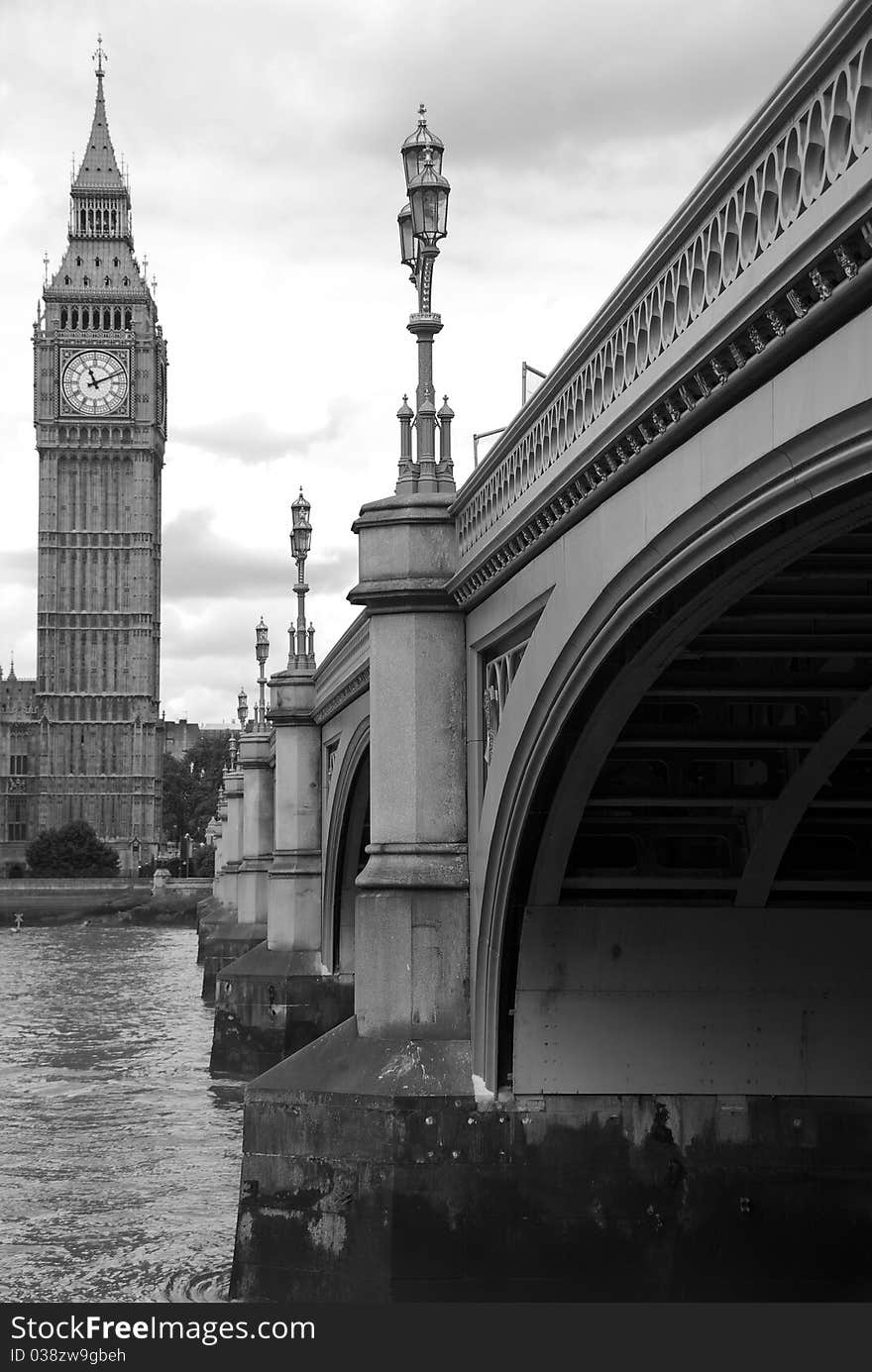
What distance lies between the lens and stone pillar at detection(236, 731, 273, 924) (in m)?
41.6

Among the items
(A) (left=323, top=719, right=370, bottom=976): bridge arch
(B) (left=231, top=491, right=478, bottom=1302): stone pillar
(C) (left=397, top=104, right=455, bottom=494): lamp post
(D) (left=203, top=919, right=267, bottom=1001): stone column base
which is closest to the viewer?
(B) (left=231, top=491, right=478, bottom=1302): stone pillar

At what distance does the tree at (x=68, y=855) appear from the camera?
12231 cm

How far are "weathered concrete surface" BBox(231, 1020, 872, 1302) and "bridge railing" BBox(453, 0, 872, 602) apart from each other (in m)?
3.84

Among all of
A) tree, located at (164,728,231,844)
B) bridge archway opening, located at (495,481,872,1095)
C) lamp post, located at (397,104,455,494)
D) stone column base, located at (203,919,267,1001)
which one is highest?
tree, located at (164,728,231,844)

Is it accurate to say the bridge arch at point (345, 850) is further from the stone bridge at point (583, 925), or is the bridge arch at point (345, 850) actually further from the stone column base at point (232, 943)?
the stone column base at point (232, 943)

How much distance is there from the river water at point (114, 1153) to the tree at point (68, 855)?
7532 centimetres

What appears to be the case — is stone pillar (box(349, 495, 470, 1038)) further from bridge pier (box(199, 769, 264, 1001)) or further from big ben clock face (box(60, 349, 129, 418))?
big ben clock face (box(60, 349, 129, 418))

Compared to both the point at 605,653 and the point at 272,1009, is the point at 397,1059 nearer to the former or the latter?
the point at 605,653

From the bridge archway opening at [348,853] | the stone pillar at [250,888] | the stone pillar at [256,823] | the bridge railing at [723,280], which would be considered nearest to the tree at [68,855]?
the stone pillar at [250,888]

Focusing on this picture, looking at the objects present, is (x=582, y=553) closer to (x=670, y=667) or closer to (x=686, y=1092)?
(x=670, y=667)

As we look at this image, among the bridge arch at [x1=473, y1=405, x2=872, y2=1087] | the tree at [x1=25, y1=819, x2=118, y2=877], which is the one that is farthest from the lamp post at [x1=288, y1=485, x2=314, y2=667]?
the tree at [x1=25, y1=819, x2=118, y2=877]

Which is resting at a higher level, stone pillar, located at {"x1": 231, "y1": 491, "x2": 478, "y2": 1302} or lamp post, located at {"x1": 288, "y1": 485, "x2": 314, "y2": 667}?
lamp post, located at {"x1": 288, "y1": 485, "x2": 314, "y2": 667}

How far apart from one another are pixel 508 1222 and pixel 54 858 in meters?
113

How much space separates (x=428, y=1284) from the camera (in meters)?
11.9
